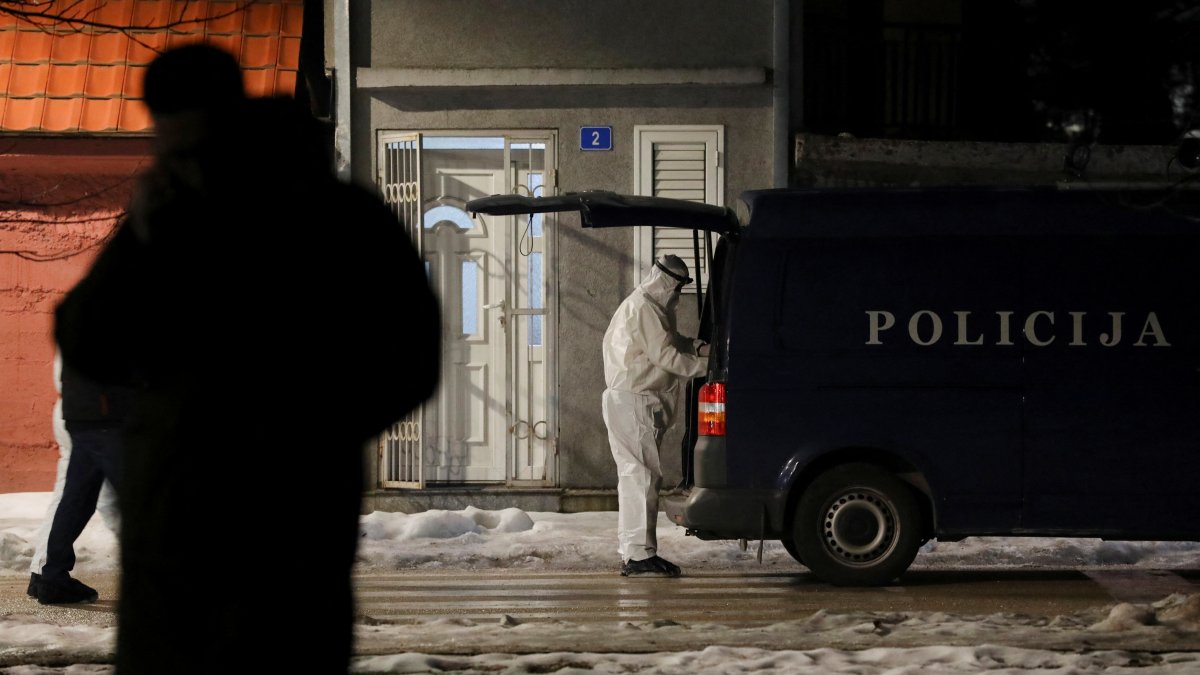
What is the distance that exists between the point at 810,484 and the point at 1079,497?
1524mm

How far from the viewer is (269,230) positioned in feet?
9.44

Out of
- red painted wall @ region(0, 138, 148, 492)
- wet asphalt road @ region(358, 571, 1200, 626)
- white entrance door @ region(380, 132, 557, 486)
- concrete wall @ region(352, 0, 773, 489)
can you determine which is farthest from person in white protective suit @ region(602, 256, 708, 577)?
red painted wall @ region(0, 138, 148, 492)

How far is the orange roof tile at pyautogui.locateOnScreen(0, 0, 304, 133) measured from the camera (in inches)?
555

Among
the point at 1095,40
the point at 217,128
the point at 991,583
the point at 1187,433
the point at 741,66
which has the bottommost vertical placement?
the point at 991,583

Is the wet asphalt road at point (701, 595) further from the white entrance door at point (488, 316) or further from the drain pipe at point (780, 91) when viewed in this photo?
the drain pipe at point (780, 91)

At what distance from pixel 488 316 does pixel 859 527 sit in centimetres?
526

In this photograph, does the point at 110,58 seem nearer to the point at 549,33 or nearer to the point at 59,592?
the point at 549,33

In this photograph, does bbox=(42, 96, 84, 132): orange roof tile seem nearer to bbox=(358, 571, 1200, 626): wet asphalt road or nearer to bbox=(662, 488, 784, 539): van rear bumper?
bbox=(358, 571, 1200, 626): wet asphalt road

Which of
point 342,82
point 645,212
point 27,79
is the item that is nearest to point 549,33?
point 342,82

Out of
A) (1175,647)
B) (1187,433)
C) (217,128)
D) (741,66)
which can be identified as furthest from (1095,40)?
(217,128)

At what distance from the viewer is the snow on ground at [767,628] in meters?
7.18

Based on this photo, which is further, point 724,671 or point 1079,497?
point 1079,497

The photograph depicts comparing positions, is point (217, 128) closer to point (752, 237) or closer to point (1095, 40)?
point (752, 237)

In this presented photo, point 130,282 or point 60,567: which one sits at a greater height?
point 130,282
